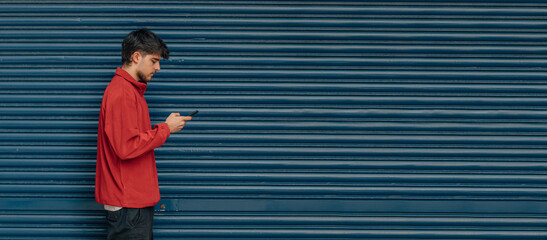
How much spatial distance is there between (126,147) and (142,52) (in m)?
0.62

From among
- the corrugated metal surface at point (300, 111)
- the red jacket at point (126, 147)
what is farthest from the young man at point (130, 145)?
the corrugated metal surface at point (300, 111)

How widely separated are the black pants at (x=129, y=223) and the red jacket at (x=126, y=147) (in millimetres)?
55

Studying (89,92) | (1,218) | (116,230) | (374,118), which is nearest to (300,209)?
(374,118)

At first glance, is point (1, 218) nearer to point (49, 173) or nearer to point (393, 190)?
point (49, 173)

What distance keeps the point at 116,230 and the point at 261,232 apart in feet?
3.70

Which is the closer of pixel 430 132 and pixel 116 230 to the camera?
pixel 116 230

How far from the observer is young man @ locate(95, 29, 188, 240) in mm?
2191

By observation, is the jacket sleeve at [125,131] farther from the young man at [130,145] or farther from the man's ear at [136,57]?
the man's ear at [136,57]

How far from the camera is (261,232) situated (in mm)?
2959

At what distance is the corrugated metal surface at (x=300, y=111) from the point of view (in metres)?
2.89

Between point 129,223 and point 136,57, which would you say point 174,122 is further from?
point 129,223

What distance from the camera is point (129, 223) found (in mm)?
2281

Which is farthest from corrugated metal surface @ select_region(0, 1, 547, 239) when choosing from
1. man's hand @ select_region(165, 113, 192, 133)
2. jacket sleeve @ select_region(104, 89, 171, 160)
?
jacket sleeve @ select_region(104, 89, 171, 160)

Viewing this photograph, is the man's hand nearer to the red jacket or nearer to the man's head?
the red jacket
